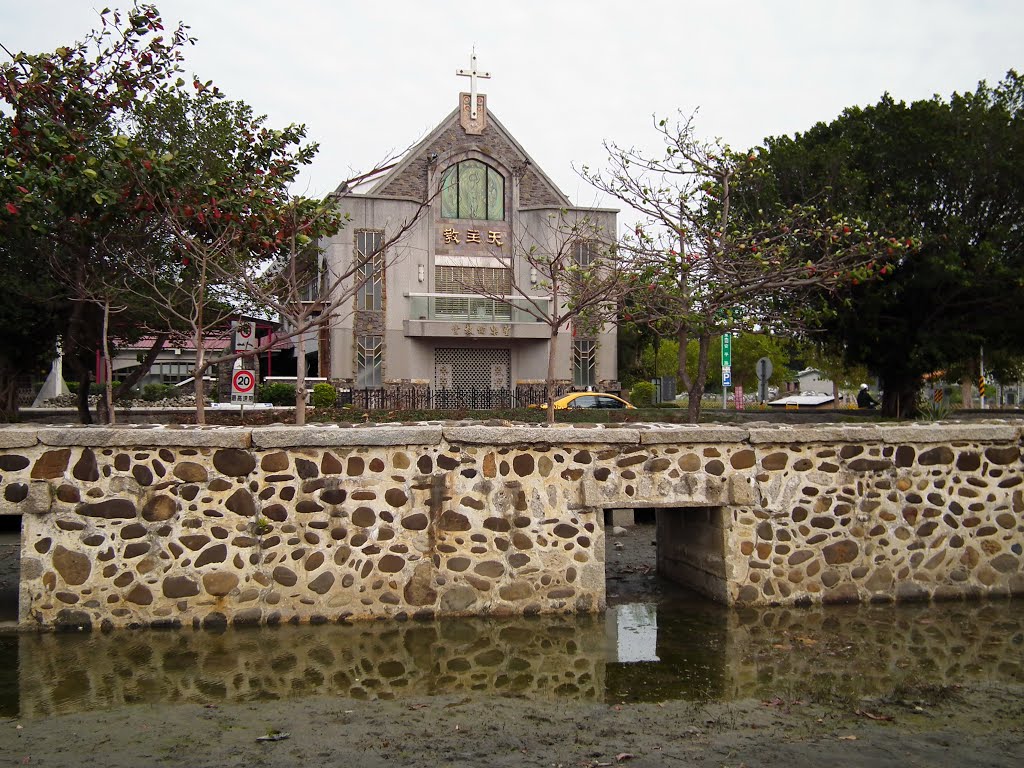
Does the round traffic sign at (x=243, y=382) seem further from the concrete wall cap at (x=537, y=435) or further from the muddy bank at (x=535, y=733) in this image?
the muddy bank at (x=535, y=733)

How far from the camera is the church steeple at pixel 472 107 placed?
3219 cm

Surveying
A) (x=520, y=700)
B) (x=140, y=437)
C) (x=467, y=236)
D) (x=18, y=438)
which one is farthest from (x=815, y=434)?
(x=467, y=236)

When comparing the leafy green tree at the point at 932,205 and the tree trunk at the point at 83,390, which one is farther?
the leafy green tree at the point at 932,205

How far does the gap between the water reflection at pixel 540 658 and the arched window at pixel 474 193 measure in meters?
26.2

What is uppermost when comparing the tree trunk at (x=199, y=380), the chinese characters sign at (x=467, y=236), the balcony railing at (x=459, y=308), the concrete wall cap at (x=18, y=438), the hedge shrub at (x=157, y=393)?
the chinese characters sign at (x=467, y=236)

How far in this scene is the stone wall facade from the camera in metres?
6.95

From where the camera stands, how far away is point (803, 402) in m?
55.1

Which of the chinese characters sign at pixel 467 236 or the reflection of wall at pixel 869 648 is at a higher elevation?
the chinese characters sign at pixel 467 236

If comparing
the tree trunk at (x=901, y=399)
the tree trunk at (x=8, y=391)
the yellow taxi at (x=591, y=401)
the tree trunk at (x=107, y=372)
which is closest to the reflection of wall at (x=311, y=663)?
the tree trunk at (x=107, y=372)

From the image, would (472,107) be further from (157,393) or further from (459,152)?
(157,393)

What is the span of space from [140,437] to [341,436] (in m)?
1.57

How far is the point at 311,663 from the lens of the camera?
6207 mm

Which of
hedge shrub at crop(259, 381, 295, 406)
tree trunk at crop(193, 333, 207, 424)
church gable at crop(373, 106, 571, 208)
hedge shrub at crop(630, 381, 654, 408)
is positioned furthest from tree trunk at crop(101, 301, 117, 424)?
hedge shrub at crop(630, 381, 654, 408)

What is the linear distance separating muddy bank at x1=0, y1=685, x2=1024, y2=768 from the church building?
2476 cm
